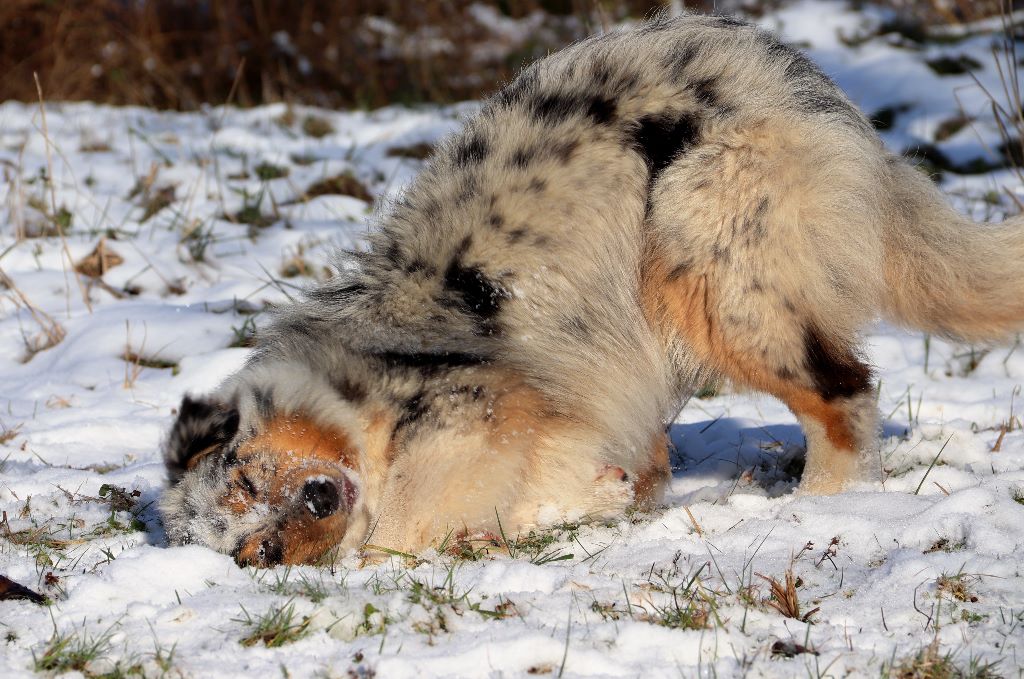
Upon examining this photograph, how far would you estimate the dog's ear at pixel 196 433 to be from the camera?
3.40 metres

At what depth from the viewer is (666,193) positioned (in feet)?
12.4

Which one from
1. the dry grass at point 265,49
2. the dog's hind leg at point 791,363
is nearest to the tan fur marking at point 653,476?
the dog's hind leg at point 791,363

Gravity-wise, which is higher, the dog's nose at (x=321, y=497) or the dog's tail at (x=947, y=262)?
the dog's tail at (x=947, y=262)

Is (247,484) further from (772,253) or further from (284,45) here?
(284,45)

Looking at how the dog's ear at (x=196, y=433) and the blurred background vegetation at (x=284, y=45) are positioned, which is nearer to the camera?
the dog's ear at (x=196, y=433)

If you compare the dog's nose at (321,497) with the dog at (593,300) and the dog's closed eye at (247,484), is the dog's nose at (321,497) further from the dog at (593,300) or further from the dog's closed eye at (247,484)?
the dog's closed eye at (247,484)

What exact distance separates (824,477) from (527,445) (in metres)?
1.14

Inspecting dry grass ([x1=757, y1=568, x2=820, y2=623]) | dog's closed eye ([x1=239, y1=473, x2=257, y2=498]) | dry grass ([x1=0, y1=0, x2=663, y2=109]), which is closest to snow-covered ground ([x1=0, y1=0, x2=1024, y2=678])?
dry grass ([x1=757, y1=568, x2=820, y2=623])

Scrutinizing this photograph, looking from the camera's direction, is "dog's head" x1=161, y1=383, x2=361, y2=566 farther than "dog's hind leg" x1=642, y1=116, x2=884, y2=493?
No

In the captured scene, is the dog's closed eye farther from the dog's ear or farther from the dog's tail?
the dog's tail

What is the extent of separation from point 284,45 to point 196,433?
10.6m

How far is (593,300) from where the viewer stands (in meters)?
3.87

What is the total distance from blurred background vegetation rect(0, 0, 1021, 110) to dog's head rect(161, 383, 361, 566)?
7825 mm

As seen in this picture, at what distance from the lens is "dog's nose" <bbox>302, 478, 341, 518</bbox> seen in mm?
3398
